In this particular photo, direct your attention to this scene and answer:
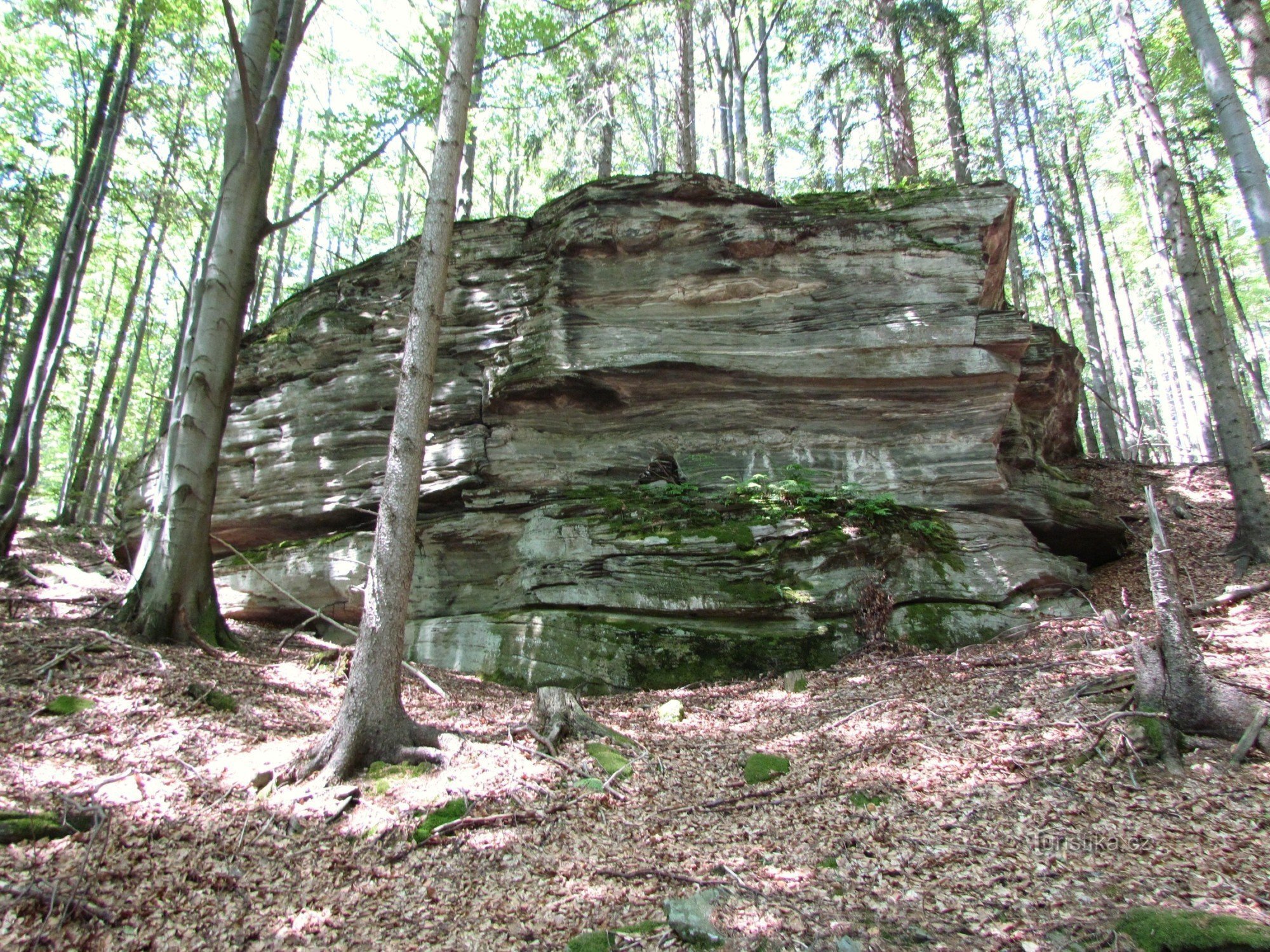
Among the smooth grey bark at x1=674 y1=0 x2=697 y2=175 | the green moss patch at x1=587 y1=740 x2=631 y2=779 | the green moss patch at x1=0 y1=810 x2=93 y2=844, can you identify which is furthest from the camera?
the smooth grey bark at x1=674 y1=0 x2=697 y2=175

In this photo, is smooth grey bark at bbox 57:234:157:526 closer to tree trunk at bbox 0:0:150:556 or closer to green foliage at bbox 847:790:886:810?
tree trunk at bbox 0:0:150:556

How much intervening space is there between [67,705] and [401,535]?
3.00 m

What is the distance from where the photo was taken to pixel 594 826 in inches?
186

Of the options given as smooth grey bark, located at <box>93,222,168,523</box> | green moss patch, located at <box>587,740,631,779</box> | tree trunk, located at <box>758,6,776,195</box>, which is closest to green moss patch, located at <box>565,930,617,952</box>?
green moss patch, located at <box>587,740,631,779</box>

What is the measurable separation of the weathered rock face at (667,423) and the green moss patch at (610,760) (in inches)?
133

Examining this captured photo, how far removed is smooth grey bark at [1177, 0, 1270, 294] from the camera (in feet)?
23.9

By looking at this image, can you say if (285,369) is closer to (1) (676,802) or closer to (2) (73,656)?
(2) (73,656)

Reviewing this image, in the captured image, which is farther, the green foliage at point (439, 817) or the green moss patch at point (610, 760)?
the green moss patch at point (610, 760)

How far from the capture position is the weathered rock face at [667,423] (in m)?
9.65

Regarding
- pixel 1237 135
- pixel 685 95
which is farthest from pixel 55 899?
pixel 685 95

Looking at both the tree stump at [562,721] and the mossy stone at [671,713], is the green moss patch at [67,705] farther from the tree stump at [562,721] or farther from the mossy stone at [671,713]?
the mossy stone at [671,713]

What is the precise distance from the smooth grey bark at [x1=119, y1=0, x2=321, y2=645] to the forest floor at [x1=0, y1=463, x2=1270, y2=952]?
0.85 meters

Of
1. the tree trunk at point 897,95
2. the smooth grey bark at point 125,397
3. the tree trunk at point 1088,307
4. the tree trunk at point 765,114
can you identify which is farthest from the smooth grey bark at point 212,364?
the tree trunk at point 1088,307

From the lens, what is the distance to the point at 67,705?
5461 millimetres
